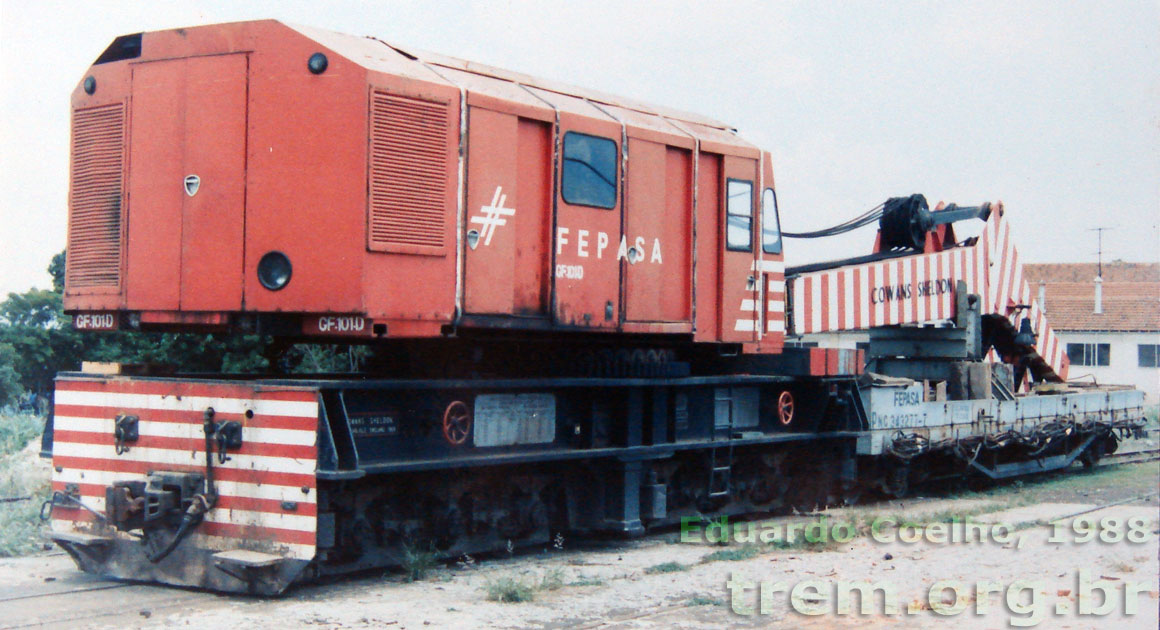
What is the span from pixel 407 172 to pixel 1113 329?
41678mm

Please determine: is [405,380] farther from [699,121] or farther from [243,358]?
[243,358]

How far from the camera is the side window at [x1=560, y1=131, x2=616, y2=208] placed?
10.0m

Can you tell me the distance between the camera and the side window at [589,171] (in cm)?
1003

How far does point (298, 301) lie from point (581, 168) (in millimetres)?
2844

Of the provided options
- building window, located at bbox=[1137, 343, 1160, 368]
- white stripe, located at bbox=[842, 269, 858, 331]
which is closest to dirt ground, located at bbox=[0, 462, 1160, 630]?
white stripe, located at bbox=[842, 269, 858, 331]

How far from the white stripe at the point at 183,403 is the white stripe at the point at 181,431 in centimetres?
11

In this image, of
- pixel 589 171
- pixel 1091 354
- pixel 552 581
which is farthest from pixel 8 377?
pixel 1091 354

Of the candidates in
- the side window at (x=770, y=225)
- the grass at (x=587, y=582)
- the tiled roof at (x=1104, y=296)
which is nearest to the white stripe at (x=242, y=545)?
the grass at (x=587, y=582)

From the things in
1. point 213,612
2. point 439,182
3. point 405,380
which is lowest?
point 213,612

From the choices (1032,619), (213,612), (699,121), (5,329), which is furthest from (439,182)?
(5,329)

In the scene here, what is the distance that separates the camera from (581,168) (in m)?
10.1

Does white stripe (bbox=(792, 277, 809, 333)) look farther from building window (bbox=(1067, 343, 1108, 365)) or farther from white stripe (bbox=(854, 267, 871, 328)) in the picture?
building window (bbox=(1067, 343, 1108, 365))

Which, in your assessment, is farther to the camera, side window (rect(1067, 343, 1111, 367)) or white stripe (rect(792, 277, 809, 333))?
side window (rect(1067, 343, 1111, 367))

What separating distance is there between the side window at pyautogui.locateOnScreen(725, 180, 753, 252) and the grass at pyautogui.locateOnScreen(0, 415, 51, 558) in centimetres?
682
